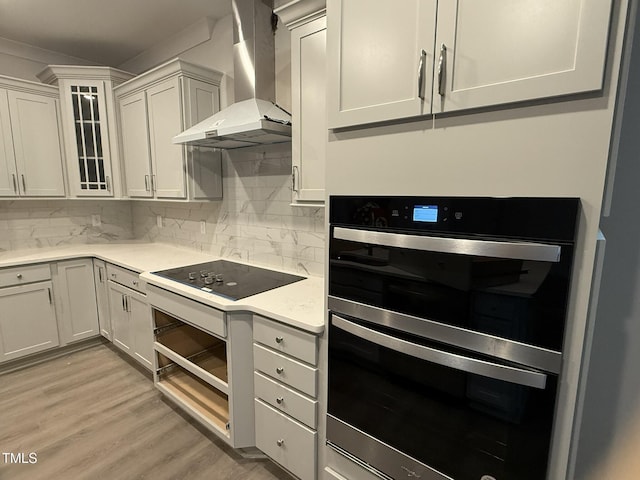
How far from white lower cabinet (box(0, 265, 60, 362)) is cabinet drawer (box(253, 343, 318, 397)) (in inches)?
91.3

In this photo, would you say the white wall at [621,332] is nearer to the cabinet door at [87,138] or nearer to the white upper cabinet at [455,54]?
the white upper cabinet at [455,54]

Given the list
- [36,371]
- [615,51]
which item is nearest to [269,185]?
[615,51]

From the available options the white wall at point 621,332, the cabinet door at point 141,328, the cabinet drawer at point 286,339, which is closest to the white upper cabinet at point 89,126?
the cabinet door at point 141,328

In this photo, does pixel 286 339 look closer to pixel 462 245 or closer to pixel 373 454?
pixel 373 454

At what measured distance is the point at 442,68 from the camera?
95 centimetres

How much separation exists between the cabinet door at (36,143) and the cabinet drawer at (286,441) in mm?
2882

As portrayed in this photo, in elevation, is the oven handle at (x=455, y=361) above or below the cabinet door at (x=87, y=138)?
below

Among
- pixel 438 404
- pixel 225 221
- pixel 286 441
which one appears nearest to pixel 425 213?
pixel 438 404

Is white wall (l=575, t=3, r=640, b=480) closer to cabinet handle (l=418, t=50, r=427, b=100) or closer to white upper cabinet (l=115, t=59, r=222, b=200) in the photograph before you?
cabinet handle (l=418, t=50, r=427, b=100)

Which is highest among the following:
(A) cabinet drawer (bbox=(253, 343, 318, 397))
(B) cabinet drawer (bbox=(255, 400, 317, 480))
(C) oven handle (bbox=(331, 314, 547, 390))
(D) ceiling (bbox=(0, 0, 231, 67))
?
(D) ceiling (bbox=(0, 0, 231, 67))

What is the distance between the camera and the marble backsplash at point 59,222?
3.04m

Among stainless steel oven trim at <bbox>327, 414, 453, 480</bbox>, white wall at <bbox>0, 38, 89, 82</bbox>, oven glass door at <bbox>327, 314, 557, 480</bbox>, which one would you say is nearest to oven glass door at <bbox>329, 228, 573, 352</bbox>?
oven glass door at <bbox>327, 314, 557, 480</bbox>

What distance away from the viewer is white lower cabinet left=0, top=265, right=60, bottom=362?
8.57 ft

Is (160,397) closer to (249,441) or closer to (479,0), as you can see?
(249,441)
